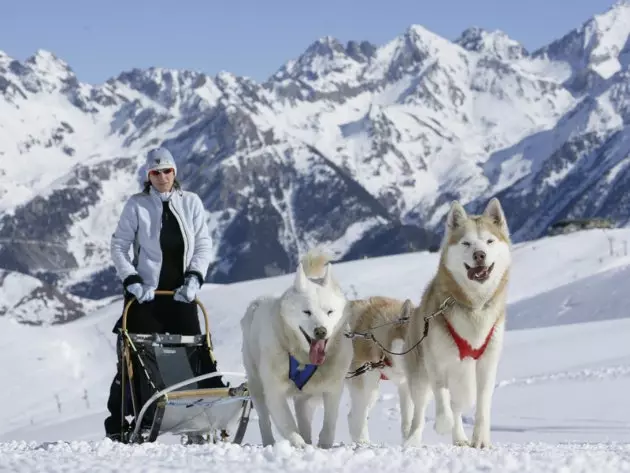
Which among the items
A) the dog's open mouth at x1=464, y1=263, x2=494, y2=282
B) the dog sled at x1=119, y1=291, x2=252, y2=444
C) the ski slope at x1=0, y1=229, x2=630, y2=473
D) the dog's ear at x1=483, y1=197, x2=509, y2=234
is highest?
the dog's ear at x1=483, y1=197, x2=509, y2=234

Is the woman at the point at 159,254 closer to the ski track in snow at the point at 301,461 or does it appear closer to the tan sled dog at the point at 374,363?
the tan sled dog at the point at 374,363

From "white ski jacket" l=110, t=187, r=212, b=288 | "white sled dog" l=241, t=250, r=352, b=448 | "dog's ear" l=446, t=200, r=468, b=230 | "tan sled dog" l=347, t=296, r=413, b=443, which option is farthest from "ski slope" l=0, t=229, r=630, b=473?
"dog's ear" l=446, t=200, r=468, b=230

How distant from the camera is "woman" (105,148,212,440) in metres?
8.64

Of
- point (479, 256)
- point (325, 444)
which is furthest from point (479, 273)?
point (325, 444)

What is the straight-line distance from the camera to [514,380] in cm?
2359

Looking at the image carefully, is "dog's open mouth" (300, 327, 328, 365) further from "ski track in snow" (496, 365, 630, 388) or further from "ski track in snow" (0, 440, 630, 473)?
"ski track in snow" (496, 365, 630, 388)

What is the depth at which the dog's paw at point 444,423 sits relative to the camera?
783 cm

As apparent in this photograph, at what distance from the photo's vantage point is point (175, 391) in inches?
323

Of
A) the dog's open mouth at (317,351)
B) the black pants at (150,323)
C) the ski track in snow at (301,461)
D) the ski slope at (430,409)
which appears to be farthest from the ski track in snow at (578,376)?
the ski track in snow at (301,461)

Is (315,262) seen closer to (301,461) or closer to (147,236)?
(147,236)

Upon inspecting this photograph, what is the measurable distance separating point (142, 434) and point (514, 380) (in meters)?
16.6

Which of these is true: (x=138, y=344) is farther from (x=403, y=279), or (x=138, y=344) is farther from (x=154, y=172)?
(x=403, y=279)

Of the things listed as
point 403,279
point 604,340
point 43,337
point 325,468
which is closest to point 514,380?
point 604,340

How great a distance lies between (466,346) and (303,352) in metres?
1.29
